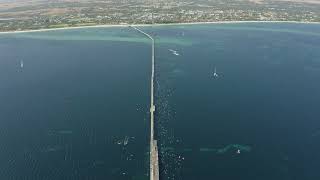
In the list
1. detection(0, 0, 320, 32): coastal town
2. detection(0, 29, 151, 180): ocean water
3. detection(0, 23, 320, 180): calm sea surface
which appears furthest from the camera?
detection(0, 0, 320, 32): coastal town

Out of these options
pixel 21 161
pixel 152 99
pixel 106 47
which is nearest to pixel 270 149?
pixel 152 99

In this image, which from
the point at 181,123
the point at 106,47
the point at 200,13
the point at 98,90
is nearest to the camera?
the point at 181,123

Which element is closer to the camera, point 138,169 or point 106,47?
point 138,169

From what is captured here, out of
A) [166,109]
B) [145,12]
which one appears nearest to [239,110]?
[166,109]

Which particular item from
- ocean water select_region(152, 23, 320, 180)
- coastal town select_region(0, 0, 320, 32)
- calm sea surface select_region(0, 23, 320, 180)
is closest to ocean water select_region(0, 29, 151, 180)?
calm sea surface select_region(0, 23, 320, 180)

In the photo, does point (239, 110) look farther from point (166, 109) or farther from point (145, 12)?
point (145, 12)

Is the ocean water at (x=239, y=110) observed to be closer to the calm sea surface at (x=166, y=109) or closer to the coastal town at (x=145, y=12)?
the calm sea surface at (x=166, y=109)

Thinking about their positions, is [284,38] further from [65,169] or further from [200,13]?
[65,169]

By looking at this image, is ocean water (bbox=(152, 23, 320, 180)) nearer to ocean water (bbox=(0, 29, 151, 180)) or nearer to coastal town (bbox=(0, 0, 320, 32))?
ocean water (bbox=(0, 29, 151, 180))
